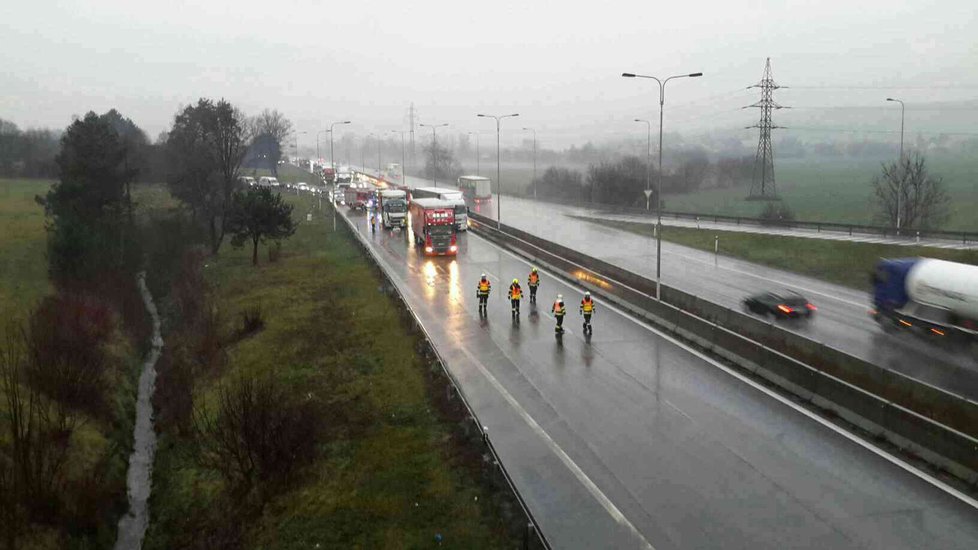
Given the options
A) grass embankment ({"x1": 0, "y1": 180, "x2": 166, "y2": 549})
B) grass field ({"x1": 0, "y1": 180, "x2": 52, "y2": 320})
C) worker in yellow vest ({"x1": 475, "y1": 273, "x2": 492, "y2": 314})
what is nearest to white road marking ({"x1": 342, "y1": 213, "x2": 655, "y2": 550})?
worker in yellow vest ({"x1": 475, "y1": 273, "x2": 492, "y2": 314})

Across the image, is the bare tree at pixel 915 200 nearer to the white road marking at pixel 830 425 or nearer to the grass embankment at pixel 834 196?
the grass embankment at pixel 834 196

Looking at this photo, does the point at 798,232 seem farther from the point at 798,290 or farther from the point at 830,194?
the point at 830,194

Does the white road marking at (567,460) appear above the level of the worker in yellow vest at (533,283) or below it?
below

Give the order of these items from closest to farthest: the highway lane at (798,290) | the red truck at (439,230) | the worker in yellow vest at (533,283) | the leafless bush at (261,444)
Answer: the leafless bush at (261,444)
the highway lane at (798,290)
the worker in yellow vest at (533,283)
the red truck at (439,230)

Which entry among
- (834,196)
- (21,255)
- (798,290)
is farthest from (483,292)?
(834,196)

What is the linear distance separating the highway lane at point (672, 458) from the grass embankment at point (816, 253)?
1498 cm

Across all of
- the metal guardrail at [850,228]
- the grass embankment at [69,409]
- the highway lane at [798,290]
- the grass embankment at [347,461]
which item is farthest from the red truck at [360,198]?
the grass embankment at [347,461]

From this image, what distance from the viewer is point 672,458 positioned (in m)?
13.2

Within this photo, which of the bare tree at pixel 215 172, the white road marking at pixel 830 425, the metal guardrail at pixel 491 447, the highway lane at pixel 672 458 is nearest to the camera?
the metal guardrail at pixel 491 447

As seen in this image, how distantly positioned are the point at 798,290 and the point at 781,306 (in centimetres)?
681

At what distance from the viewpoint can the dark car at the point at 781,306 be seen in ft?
76.7

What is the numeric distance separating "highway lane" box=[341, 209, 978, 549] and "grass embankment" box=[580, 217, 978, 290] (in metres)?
15.0

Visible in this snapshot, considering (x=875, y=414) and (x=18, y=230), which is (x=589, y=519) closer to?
(x=875, y=414)

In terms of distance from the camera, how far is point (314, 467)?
574 inches
